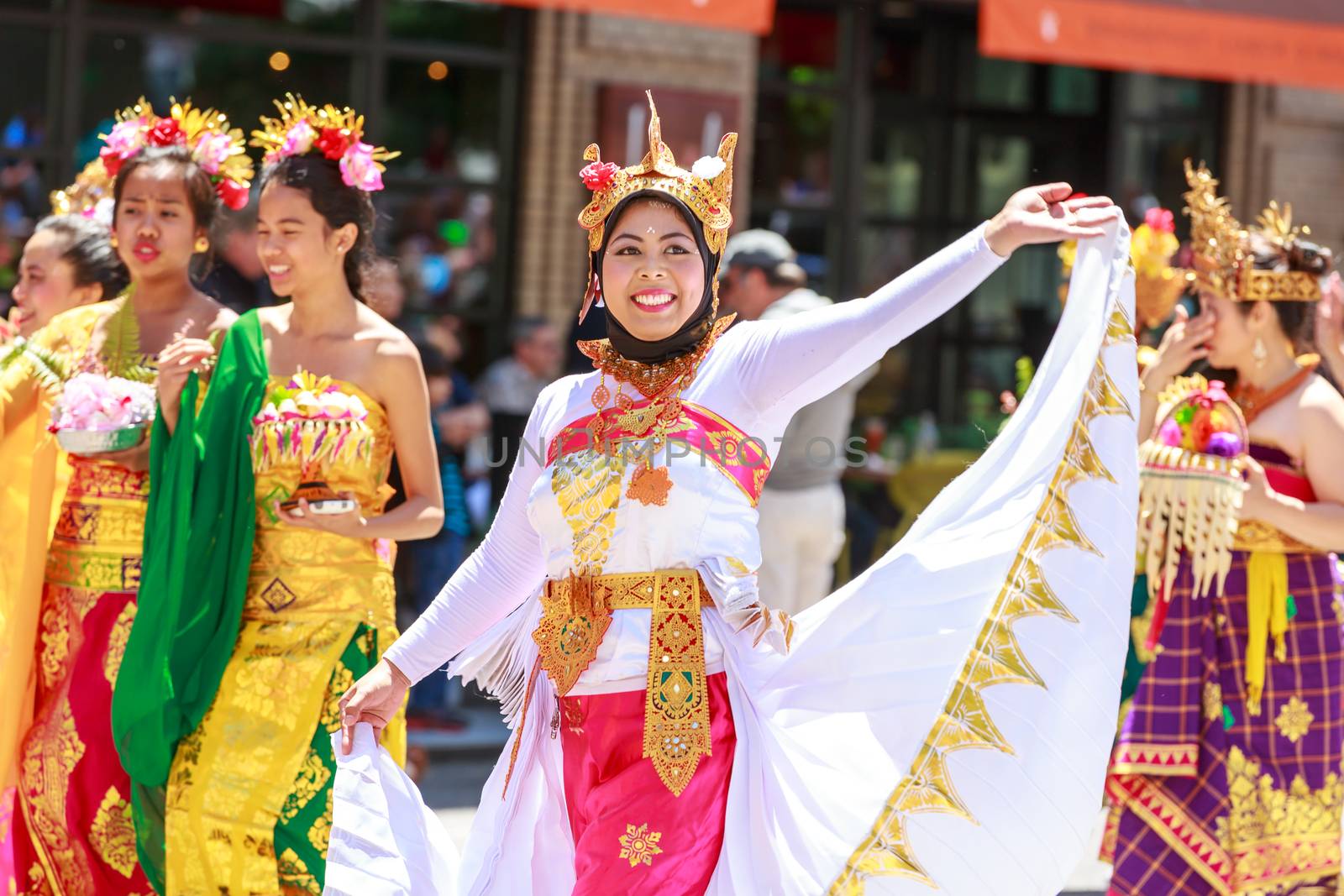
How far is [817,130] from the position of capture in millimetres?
11953

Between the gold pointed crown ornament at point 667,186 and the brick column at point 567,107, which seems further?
the brick column at point 567,107

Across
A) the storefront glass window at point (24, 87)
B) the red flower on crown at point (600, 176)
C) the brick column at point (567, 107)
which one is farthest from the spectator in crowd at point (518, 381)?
the red flower on crown at point (600, 176)

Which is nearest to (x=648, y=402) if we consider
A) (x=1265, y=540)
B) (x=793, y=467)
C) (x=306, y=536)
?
(x=306, y=536)

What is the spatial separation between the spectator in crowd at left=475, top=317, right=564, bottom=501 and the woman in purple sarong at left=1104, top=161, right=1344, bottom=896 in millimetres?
4038

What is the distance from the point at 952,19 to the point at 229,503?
926 cm

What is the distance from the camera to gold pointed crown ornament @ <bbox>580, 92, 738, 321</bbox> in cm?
357

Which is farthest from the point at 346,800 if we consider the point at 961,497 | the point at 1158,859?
the point at 1158,859

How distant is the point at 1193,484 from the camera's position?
16.9 feet

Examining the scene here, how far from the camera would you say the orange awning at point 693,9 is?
8.83m

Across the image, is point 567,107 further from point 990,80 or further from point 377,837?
point 377,837

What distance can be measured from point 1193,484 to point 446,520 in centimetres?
407

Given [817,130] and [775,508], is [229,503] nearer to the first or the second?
[775,508]

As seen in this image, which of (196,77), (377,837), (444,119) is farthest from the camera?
(444,119)

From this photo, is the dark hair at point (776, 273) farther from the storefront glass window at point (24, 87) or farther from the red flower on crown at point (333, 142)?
the storefront glass window at point (24, 87)
